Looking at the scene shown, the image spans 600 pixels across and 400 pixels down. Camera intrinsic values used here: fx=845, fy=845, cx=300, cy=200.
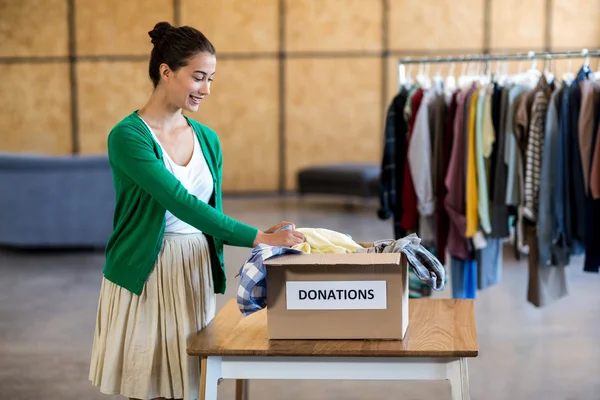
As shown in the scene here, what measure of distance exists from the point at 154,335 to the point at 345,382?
1.79m

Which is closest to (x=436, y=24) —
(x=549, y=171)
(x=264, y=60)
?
(x=264, y=60)

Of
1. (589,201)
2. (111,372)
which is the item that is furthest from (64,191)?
(111,372)

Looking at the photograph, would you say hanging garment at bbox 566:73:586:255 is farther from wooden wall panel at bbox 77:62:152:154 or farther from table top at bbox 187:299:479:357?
→ wooden wall panel at bbox 77:62:152:154

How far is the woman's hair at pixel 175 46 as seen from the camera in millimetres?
2168

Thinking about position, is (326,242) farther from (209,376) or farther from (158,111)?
(158,111)

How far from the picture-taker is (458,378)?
74.7 inches

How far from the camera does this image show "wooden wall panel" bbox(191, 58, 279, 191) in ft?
37.7

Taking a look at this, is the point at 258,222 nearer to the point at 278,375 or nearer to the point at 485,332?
the point at 485,332

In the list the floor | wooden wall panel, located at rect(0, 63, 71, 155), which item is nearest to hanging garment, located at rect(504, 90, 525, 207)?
the floor

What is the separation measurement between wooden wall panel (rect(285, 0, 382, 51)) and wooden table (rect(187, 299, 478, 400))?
968 cm

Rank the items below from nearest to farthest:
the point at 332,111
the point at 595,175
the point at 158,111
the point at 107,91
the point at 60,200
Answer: the point at 158,111 < the point at 595,175 < the point at 60,200 < the point at 332,111 < the point at 107,91

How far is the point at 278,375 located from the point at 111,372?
19.4 inches

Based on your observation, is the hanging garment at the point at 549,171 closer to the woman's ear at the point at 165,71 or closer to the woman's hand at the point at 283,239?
the woman's hand at the point at 283,239

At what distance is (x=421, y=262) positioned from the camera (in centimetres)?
201
